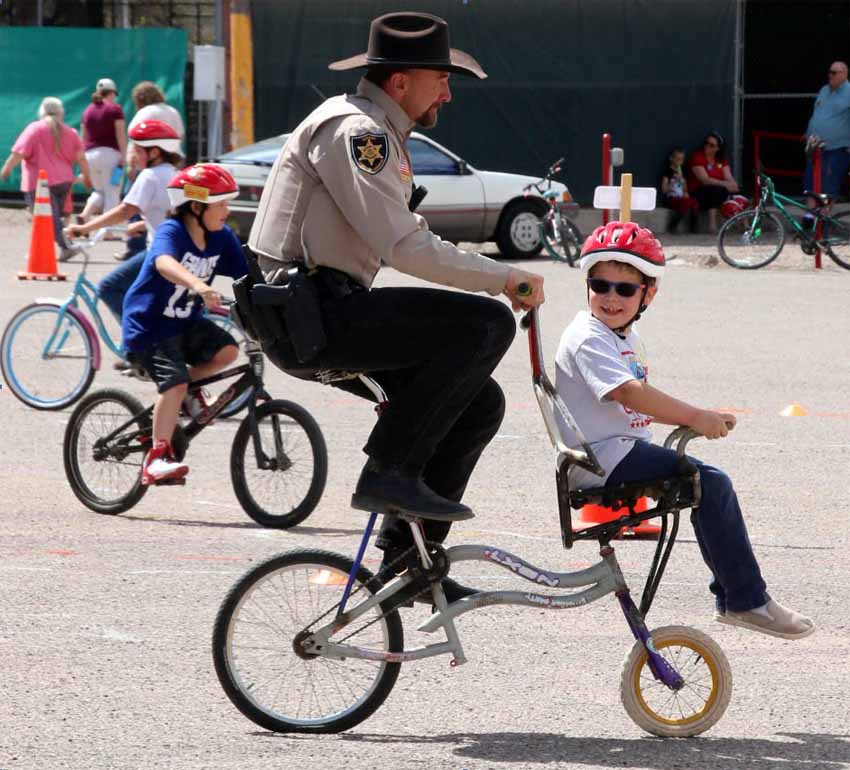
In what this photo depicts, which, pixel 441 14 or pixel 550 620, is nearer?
pixel 550 620

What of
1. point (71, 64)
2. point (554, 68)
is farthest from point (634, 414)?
point (71, 64)

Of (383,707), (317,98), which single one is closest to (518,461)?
(383,707)

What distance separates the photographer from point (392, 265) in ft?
16.0

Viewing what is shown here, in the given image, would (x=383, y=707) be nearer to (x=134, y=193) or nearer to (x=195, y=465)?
(x=195, y=465)

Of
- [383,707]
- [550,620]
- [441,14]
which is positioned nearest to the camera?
[383,707]

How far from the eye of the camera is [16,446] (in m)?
10.1

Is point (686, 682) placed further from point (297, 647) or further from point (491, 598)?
point (297, 647)

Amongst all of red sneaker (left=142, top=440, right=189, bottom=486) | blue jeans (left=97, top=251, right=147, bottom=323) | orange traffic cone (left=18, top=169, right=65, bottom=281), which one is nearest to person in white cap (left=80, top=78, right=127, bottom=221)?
orange traffic cone (left=18, top=169, right=65, bottom=281)

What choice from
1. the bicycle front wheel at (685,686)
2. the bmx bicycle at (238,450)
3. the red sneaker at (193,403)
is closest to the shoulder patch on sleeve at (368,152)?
the bicycle front wheel at (685,686)

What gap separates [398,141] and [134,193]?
637 cm

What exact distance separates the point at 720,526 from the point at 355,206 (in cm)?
133

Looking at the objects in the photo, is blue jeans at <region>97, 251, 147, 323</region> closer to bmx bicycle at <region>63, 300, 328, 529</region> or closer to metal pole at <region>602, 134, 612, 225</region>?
bmx bicycle at <region>63, 300, 328, 529</region>

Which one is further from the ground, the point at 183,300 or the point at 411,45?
the point at 411,45

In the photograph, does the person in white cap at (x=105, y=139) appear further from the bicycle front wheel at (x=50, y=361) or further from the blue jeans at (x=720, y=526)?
the blue jeans at (x=720, y=526)
